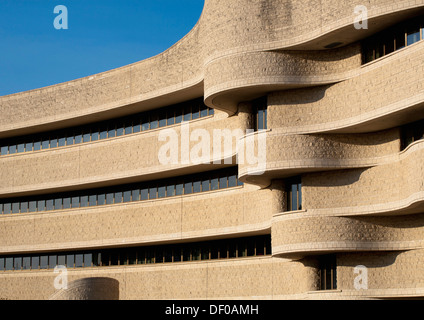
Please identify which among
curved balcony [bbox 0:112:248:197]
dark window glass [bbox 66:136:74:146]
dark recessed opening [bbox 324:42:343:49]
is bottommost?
curved balcony [bbox 0:112:248:197]

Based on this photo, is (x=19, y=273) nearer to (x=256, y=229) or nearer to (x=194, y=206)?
(x=194, y=206)

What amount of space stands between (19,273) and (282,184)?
21.5 m

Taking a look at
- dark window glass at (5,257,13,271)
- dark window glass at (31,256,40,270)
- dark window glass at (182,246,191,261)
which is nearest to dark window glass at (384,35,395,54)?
dark window glass at (182,246,191,261)

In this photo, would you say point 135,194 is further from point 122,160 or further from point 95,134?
point 95,134

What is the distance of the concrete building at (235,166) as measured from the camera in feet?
99.8

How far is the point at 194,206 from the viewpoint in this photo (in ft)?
131

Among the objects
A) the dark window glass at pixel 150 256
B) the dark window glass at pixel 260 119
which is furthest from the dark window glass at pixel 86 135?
the dark window glass at pixel 260 119

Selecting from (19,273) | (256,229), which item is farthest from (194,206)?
(19,273)

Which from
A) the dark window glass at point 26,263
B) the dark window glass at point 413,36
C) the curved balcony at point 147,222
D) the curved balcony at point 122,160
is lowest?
the dark window glass at point 26,263

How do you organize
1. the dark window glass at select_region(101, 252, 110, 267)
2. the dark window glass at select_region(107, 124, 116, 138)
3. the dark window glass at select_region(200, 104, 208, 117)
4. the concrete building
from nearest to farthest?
the concrete building
the dark window glass at select_region(200, 104, 208, 117)
the dark window glass at select_region(101, 252, 110, 267)
the dark window glass at select_region(107, 124, 116, 138)

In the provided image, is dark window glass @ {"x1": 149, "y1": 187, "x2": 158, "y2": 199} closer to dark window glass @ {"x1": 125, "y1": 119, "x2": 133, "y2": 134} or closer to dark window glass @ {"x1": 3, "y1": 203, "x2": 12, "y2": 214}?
dark window glass @ {"x1": 125, "y1": 119, "x2": 133, "y2": 134}

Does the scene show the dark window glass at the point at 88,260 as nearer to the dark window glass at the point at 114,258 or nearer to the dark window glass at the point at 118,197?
the dark window glass at the point at 114,258

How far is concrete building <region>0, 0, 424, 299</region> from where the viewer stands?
30422 mm

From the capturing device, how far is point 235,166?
38.6 metres
